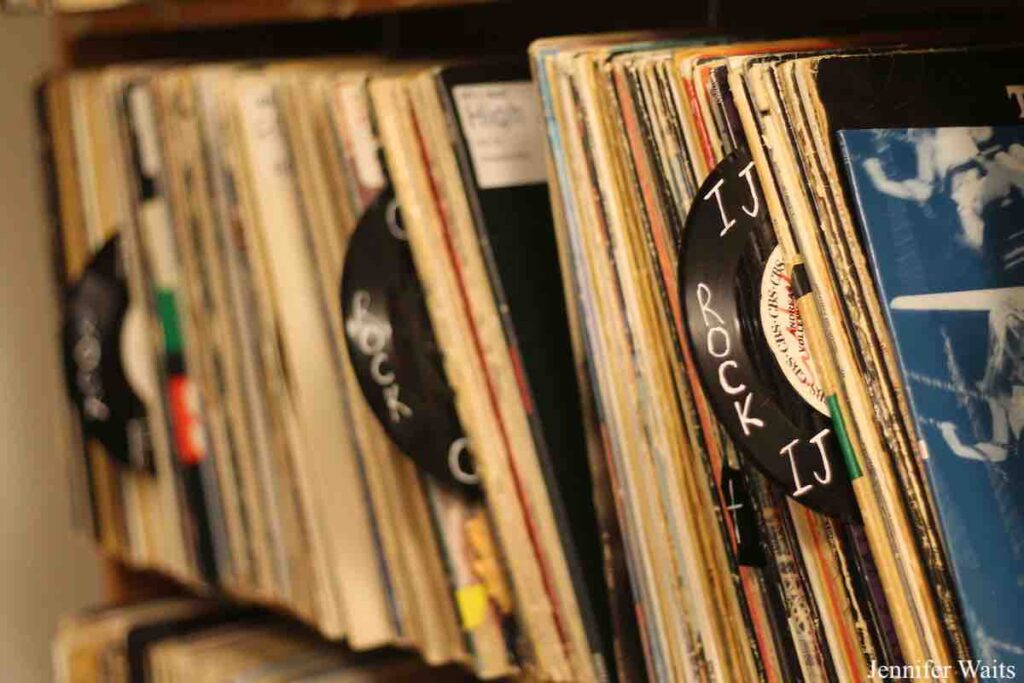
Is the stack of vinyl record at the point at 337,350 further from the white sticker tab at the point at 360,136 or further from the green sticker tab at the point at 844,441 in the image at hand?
the green sticker tab at the point at 844,441

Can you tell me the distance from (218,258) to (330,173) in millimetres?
195

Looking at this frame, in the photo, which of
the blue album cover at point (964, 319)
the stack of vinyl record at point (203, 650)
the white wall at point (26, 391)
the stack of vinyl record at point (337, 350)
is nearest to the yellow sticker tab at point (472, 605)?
the stack of vinyl record at point (337, 350)

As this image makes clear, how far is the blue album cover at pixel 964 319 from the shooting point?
0.65 metres

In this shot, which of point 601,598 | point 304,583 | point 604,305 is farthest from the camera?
point 304,583

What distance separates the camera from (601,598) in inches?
36.3

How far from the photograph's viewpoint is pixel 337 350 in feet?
3.51

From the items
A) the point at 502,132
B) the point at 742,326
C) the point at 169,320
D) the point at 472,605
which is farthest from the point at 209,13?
the point at 742,326

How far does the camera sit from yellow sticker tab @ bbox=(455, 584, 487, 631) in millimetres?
988

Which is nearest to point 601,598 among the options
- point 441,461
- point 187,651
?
point 441,461

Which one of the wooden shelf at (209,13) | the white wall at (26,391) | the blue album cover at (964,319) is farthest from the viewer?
the white wall at (26,391)

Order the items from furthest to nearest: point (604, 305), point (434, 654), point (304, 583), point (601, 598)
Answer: point (304, 583)
point (434, 654)
point (601, 598)
point (604, 305)

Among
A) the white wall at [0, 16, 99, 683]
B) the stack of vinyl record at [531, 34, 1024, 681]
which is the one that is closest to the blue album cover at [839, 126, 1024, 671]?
the stack of vinyl record at [531, 34, 1024, 681]

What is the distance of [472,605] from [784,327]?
1.28ft

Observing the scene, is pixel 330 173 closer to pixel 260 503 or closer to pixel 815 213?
pixel 260 503
